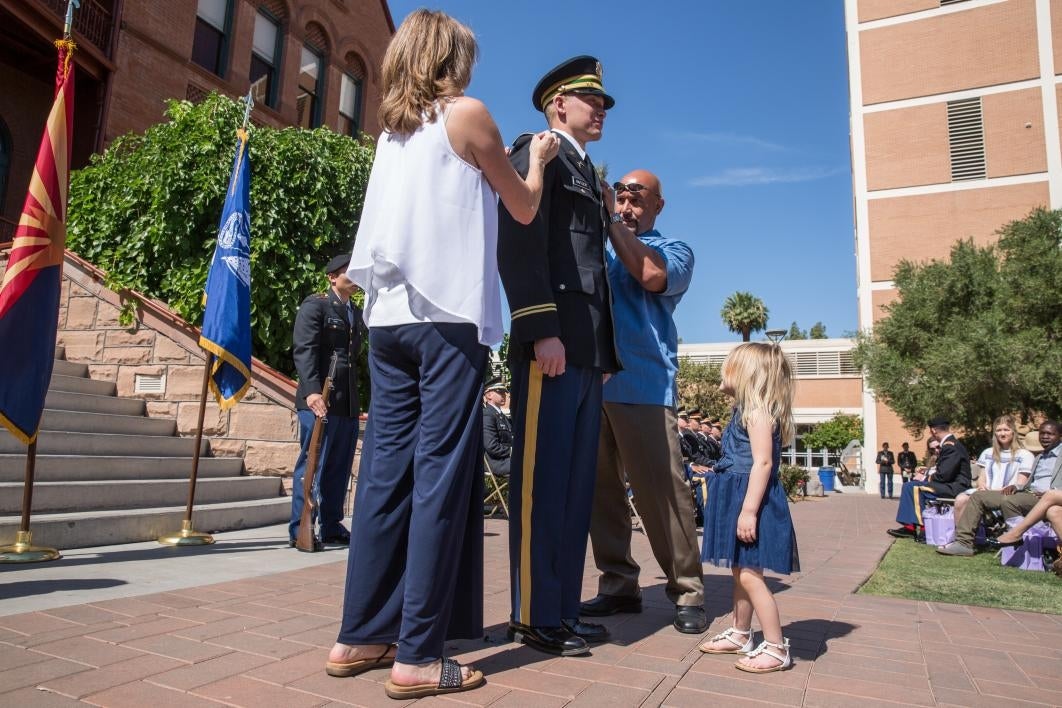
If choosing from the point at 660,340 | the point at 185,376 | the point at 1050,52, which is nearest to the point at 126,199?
the point at 185,376

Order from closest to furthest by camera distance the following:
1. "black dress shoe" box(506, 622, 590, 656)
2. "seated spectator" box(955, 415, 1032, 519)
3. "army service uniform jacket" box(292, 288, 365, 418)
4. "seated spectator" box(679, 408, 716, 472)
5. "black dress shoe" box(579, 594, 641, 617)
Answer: "black dress shoe" box(506, 622, 590, 656)
"black dress shoe" box(579, 594, 641, 617)
"army service uniform jacket" box(292, 288, 365, 418)
"seated spectator" box(955, 415, 1032, 519)
"seated spectator" box(679, 408, 716, 472)

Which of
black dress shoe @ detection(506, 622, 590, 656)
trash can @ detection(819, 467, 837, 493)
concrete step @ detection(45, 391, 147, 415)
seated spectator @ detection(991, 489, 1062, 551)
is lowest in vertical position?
trash can @ detection(819, 467, 837, 493)

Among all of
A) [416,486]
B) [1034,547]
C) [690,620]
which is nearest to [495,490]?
[690,620]

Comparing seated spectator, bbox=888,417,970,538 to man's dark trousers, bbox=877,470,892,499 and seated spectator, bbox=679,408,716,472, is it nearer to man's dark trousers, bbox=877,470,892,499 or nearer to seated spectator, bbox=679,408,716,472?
seated spectator, bbox=679,408,716,472

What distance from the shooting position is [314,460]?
5301mm

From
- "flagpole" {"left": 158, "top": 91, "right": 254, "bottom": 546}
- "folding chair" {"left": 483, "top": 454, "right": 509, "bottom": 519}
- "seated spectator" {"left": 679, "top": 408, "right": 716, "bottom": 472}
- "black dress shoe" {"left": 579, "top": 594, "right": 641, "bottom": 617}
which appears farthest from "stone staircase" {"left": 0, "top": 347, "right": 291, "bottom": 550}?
"seated spectator" {"left": 679, "top": 408, "right": 716, "bottom": 472}

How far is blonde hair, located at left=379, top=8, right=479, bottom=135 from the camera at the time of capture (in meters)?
2.60

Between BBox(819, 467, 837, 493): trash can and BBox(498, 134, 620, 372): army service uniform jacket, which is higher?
BBox(498, 134, 620, 372): army service uniform jacket

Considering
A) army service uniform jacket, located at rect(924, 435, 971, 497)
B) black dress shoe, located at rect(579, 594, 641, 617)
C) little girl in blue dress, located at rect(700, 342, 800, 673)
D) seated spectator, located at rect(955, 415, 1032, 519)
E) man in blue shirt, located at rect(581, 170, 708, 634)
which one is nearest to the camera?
little girl in blue dress, located at rect(700, 342, 800, 673)

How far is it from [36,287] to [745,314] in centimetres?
5738

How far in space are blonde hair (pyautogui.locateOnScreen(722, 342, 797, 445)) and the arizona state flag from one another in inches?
172

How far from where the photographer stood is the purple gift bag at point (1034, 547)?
21.3ft

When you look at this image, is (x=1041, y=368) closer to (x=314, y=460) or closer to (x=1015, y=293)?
(x=1015, y=293)

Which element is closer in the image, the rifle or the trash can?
the rifle
